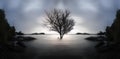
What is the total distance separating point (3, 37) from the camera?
48219 mm

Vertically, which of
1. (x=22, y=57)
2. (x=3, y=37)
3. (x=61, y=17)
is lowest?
(x=22, y=57)

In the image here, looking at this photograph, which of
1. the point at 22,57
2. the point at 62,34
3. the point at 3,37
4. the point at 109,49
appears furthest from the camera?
the point at 62,34

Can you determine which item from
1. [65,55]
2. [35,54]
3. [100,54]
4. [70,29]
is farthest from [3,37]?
[70,29]

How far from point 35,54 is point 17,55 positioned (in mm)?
3600

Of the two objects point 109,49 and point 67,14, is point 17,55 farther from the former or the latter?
point 67,14

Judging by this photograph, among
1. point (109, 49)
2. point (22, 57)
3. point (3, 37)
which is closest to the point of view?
point (22, 57)

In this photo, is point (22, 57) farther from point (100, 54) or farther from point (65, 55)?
point (100, 54)

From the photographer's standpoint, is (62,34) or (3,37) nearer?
(3,37)

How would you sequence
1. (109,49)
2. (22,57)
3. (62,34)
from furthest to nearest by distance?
(62,34), (109,49), (22,57)

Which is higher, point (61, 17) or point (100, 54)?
point (61, 17)

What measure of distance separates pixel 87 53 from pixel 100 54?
106 inches

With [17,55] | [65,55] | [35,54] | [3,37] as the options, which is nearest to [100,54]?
[65,55]

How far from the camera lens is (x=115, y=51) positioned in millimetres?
39062

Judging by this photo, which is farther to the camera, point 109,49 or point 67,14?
point 67,14
